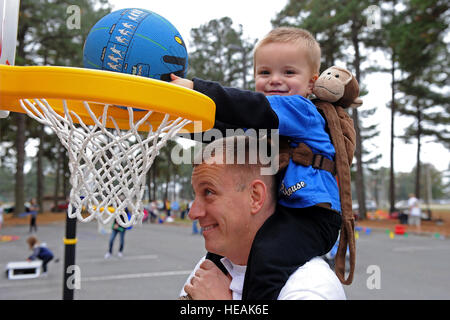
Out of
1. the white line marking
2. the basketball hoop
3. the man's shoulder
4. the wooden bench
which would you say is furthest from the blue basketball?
the wooden bench

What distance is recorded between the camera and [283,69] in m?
1.90

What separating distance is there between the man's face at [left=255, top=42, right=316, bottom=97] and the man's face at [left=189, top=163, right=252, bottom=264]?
52 cm

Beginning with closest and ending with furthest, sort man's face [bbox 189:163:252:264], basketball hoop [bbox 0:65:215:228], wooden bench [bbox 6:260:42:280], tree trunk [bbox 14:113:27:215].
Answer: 1. basketball hoop [bbox 0:65:215:228]
2. man's face [bbox 189:163:252:264]
3. wooden bench [bbox 6:260:42:280]
4. tree trunk [bbox 14:113:27:215]

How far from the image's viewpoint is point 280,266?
4.97 ft

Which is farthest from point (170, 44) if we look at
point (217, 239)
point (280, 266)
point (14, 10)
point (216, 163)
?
point (280, 266)

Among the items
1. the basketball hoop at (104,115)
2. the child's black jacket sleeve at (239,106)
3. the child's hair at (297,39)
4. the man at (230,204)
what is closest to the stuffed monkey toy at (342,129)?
the child's hair at (297,39)

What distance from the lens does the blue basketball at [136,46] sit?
1718 millimetres

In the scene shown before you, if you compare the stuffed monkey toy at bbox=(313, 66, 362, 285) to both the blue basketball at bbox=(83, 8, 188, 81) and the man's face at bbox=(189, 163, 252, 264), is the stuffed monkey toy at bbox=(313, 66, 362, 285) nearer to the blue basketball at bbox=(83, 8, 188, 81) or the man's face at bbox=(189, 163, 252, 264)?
the man's face at bbox=(189, 163, 252, 264)

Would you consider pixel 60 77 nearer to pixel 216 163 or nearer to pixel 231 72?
pixel 216 163

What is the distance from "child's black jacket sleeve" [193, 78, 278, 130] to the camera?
153 cm

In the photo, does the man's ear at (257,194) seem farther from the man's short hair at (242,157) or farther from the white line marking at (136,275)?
the white line marking at (136,275)

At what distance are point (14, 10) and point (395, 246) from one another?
13829mm

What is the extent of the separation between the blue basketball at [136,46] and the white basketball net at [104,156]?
257mm

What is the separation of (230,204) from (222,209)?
4 centimetres
